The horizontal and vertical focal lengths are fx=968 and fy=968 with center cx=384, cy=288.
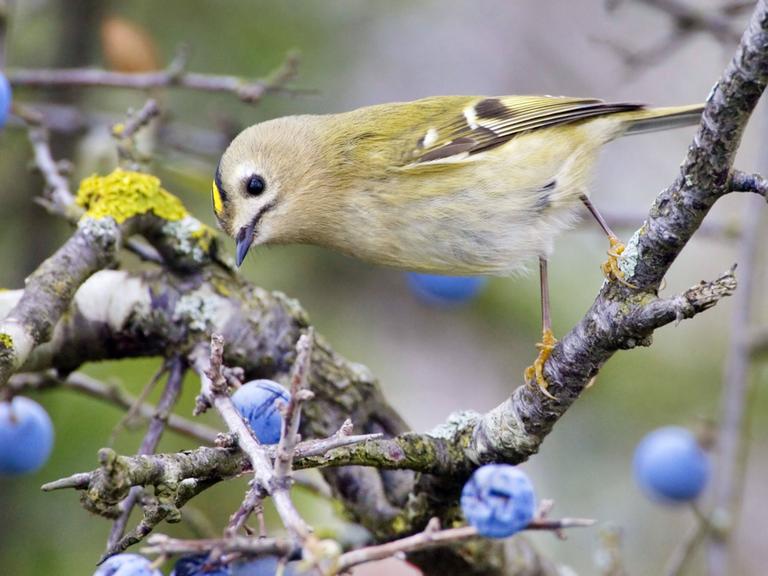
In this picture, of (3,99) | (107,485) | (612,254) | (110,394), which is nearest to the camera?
(107,485)

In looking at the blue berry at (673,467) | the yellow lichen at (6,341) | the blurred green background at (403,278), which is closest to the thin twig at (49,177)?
the blurred green background at (403,278)

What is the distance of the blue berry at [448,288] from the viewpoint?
4.05 m

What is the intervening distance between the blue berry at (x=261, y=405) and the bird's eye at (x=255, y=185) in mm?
1433

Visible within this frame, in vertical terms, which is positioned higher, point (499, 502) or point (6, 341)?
point (6, 341)

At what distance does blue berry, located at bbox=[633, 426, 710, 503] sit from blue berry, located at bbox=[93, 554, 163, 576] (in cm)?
236

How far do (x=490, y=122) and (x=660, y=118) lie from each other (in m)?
0.59

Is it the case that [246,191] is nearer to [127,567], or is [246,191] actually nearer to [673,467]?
[673,467]

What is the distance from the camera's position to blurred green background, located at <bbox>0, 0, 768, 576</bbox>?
3.44m

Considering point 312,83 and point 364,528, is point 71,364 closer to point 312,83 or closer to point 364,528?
point 364,528

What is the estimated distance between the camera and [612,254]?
8.11ft

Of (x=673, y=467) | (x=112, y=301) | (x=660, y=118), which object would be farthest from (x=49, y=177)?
(x=673, y=467)

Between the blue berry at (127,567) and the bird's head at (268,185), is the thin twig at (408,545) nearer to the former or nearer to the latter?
the blue berry at (127,567)

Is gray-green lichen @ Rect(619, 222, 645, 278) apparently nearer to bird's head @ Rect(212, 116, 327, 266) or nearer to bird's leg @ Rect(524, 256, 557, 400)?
bird's leg @ Rect(524, 256, 557, 400)

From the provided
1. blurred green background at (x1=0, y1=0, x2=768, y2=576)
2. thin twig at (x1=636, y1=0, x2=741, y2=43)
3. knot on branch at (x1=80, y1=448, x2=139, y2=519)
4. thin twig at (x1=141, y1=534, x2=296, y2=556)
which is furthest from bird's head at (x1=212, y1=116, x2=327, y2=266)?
thin twig at (x1=141, y1=534, x2=296, y2=556)
